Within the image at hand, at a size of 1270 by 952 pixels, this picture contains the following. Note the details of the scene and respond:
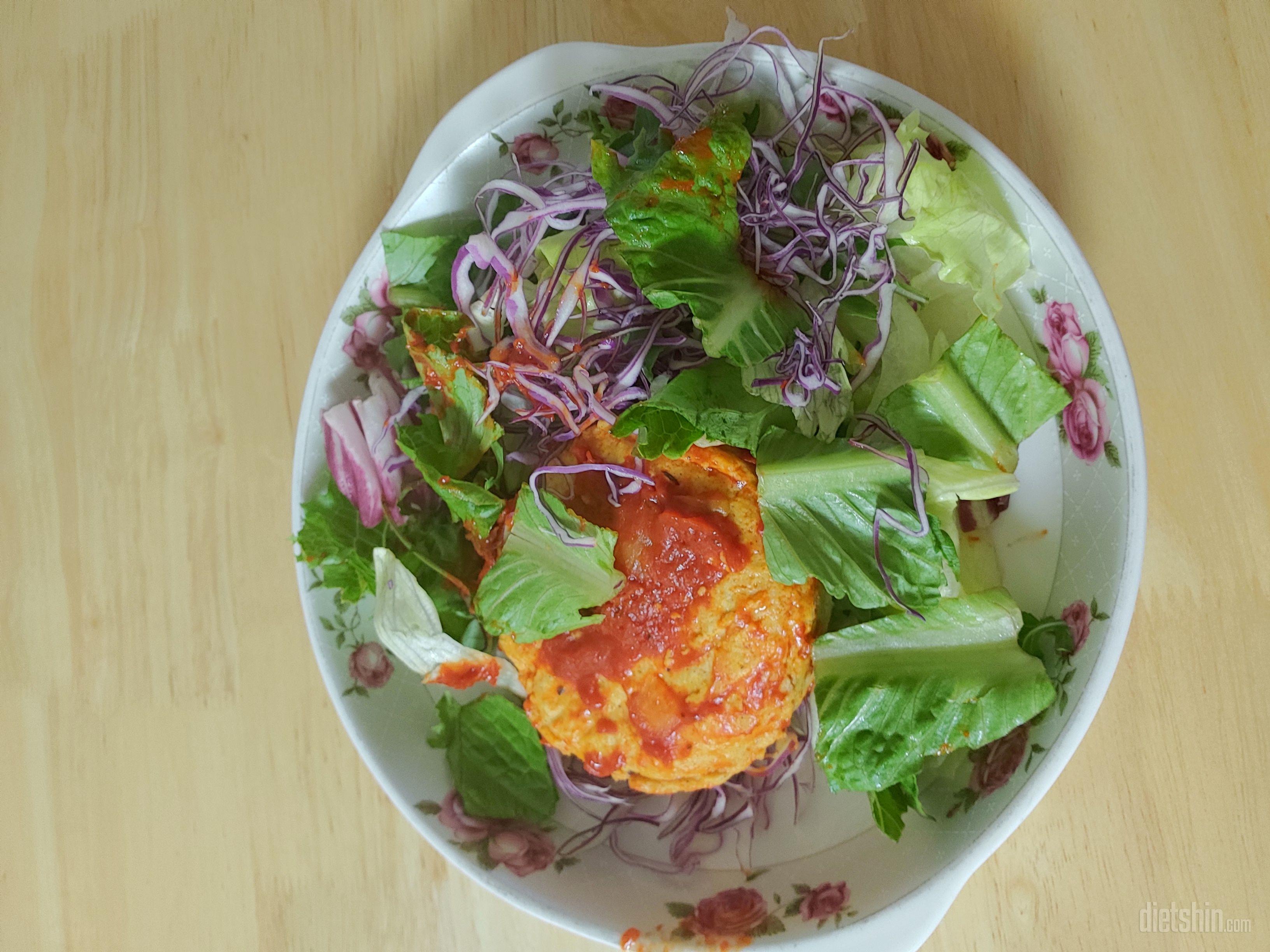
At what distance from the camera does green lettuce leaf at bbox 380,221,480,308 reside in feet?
6.09

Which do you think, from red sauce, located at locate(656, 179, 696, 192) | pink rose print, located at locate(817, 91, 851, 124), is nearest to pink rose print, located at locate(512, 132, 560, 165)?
red sauce, located at locate(656, 179, 696, 192)

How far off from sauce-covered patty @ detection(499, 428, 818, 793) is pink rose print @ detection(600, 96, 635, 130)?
68 cm

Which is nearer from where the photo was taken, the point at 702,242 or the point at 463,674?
the point at 702,242

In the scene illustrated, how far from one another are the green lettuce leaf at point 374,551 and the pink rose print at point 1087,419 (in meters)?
1.33

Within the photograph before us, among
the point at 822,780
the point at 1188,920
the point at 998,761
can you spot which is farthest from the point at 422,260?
the point at 1188,920

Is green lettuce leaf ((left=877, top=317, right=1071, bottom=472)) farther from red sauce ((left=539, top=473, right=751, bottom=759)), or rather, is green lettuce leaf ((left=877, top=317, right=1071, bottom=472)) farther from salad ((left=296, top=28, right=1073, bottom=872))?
red sauce ((left=539, top=473, right=751, bottom=759))

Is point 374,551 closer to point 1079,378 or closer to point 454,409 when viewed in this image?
point 454,409

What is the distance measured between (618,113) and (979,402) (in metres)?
0.99

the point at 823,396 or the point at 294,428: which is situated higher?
the point at 823,396

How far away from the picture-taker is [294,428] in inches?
88.7

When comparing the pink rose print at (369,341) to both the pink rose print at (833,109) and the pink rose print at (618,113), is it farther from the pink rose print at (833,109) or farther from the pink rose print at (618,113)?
the pink rose print at (833,109)

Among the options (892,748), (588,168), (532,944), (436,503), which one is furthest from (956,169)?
(532,944)

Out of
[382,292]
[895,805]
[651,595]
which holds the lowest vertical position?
[895,805]

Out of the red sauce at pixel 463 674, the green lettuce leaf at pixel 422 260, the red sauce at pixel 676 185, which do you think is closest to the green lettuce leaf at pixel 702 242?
the red sauce at pixel 676 185
